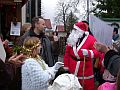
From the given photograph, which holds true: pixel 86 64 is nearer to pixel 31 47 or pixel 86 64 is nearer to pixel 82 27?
pixel 82 27

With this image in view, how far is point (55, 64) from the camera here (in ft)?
18.9

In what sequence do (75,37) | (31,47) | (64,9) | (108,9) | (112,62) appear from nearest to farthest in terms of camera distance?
(112,62)
(31,47)
(75,37)
(108,9)
(64,9)

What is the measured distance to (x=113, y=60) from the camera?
A: 391 cm

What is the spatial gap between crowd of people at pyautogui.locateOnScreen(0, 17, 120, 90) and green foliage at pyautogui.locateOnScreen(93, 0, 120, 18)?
29194mm

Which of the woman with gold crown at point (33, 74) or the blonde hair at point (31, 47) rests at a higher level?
the blonde hair at point (31, 47)

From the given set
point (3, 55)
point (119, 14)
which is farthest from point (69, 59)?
point (119, 14)

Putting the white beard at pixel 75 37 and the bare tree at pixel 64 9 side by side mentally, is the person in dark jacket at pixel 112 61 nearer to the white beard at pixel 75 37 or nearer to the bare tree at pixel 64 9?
the white beard at pixel 75 37

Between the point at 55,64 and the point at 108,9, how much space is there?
34.5 metres

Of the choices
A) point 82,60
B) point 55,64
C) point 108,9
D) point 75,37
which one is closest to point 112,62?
point 55,64

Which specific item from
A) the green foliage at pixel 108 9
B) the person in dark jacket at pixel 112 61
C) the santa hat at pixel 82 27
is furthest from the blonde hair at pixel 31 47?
the green foliage at pixel 108 9

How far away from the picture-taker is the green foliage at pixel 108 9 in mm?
37162

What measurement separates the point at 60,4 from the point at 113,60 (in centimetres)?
6741

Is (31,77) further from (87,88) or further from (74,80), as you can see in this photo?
(87,88)

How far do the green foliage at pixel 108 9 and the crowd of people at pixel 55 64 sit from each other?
95.8 ft
